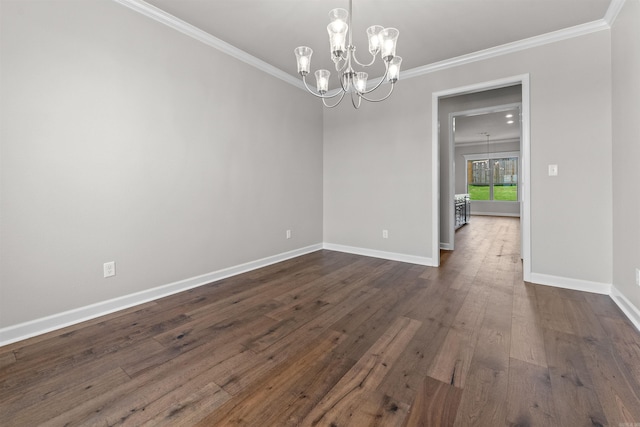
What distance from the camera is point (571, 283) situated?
2.93 metres

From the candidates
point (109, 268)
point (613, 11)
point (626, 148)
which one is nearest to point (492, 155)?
point (613, 11)

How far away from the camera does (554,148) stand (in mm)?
2975

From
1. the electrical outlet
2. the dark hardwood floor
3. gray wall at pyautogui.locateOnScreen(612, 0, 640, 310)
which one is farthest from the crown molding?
the dark hardwood floor

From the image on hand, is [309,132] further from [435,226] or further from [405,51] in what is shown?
[435,226]

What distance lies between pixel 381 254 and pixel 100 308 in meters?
3.31

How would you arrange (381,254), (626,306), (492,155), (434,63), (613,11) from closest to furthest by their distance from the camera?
(626,306) → (613,11) → (434,63) → (381,254) → (492,155)

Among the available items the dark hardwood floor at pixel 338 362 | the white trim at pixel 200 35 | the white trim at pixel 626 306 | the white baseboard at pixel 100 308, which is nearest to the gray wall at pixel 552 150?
the white trim at pixel 626 306

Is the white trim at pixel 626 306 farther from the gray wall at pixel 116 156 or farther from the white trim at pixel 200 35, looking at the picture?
the white trim at pixel 200 35

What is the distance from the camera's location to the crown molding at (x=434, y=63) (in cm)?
251

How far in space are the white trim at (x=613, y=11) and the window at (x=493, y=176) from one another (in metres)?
8.49

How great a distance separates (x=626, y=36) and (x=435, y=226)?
7.77 feet

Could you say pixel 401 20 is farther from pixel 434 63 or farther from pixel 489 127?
pixel 489 127

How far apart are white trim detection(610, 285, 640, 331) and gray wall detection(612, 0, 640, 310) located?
0.04 meters

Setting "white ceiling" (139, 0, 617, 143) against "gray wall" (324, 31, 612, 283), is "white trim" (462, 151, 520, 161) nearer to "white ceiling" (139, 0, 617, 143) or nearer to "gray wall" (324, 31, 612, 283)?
"gray wall" (324, 31, 612, 283)
